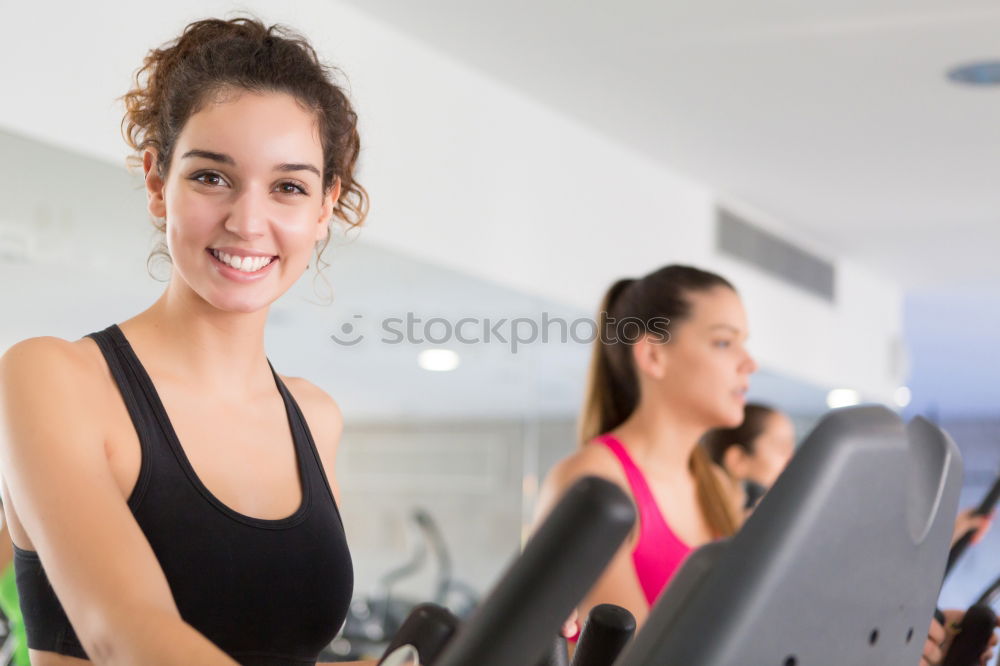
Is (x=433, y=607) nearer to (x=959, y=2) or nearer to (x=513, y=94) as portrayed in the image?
(x=959, y=2)

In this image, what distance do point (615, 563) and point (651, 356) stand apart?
64 centimetres

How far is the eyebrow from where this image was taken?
109 cm

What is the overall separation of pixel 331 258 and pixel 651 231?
1949mm

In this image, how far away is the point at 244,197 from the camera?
109 cm

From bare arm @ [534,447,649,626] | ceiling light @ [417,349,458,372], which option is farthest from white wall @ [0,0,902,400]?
bare arm @ [534,447,649,626]

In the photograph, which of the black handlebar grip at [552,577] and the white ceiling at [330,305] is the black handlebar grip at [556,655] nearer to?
the black handlebar grip at [552,577]

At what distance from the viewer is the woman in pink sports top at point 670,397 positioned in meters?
2.42

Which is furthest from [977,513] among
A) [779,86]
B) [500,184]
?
[779,86]

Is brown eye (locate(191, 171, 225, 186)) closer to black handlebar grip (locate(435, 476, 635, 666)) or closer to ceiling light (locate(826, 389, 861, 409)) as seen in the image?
black handlebar grip (locate(435, 476, 635, 666))

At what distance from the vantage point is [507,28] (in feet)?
12.4

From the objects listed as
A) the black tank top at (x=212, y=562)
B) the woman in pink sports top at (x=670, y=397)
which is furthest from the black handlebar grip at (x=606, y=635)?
the woman in pink sports top at (x=670, y=397)

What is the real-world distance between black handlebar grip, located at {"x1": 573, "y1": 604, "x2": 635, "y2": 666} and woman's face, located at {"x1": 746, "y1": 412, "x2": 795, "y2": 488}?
3561mm

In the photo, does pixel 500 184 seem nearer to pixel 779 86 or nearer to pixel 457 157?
pixel 457 157

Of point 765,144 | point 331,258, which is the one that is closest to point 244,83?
point 331,258
